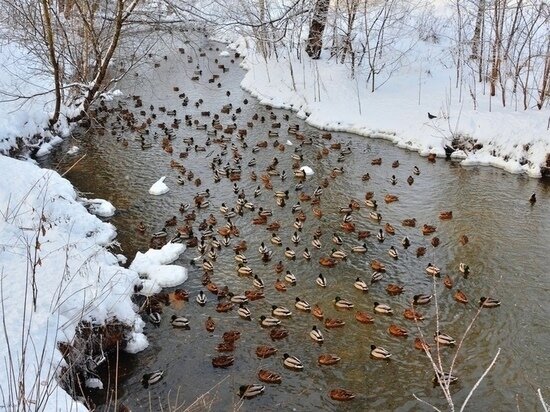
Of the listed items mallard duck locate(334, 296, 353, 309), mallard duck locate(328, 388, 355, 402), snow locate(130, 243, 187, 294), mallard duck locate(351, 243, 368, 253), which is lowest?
mallard duck locate(328, 388, 355, 402)

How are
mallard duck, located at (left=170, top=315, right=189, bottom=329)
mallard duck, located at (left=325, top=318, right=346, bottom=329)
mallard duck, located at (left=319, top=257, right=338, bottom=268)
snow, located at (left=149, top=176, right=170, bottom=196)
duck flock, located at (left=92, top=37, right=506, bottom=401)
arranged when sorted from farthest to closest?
snow, located at (left=149, top=176, right=170, bottom=196) → mallard duck, located at (left=319, top=257, right=338, bottom=268) → mallard duck, located at (left=170, top=315, right=189, bottom=329) → mallard duck, located at (left=325, top=318, right=346, bottom=329) → duck flock, located at (left=92, top=37, right=506, bottom=401)

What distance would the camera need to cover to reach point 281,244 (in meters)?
12.1

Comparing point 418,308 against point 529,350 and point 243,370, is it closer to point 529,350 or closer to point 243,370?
point 529,350

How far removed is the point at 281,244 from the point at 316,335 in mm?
3335

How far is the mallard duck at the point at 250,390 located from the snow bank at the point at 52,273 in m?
2.11

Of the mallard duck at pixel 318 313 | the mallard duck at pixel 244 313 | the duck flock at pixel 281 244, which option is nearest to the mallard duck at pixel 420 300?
the duck flock at pixel 281 244

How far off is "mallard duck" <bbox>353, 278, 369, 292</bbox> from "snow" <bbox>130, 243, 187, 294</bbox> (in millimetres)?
3485

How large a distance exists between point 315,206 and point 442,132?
635 centimetres

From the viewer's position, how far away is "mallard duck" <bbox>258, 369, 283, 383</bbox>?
8154mm

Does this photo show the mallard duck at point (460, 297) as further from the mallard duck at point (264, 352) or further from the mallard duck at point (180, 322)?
the mallard duck at point (180, 322)

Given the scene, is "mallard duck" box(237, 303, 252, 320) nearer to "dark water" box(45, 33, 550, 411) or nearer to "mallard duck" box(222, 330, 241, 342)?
"dark water" box(45, 33, 550, 411)

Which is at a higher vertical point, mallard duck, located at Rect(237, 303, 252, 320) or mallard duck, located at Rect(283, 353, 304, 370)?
mallard duck, located at Rect(237, 303, 252, 320)

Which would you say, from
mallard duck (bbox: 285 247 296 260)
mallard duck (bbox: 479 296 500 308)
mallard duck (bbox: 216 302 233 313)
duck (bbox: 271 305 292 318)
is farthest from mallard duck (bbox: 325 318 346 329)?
mallard duck (bbox: 479 296 500 308)

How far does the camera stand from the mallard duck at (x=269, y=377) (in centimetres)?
815
